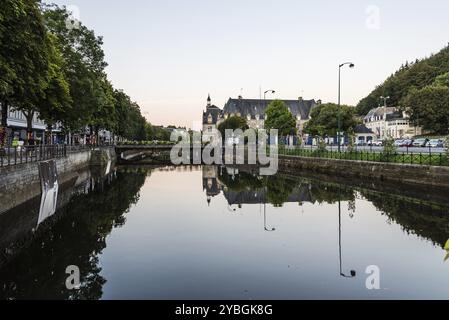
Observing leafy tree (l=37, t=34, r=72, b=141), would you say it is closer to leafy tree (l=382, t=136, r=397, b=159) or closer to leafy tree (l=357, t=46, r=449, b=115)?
leafy tree (l=382, t=136, r=397, b=159)

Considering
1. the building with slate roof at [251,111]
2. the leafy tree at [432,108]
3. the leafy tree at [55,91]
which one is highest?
the building with slate roof at [251,111]

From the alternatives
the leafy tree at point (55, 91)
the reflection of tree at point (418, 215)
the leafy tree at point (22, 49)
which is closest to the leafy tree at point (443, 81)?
the reflection of tree at point (418, 215)

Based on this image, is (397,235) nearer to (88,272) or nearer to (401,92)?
(88,272)

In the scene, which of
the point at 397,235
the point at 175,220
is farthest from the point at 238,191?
the point at 397,235

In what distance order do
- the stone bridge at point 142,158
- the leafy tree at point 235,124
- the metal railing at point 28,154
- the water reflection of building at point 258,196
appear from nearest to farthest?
the metal railing at point 28,154 < the water reflection of building at point 258,196 < the stone bridge at point 142,158 < the leafy tree at point 235,124

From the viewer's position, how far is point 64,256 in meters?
14.7

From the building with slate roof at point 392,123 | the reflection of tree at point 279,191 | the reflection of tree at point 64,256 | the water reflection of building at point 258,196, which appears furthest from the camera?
the building with slate roof at point 392,123

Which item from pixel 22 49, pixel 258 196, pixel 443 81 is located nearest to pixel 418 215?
pixel 258 196

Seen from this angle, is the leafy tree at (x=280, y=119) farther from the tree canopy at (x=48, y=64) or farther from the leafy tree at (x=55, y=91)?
the leafy tree at (x=55, y=91)

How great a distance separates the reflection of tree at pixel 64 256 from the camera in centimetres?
1137

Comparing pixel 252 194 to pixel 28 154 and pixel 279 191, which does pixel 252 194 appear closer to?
pixel 279 191

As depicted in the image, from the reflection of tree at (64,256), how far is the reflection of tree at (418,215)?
41.6ft

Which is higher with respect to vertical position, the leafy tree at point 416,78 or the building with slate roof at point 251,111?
the leafy tree at point 416,78

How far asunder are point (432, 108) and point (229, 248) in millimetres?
90762
